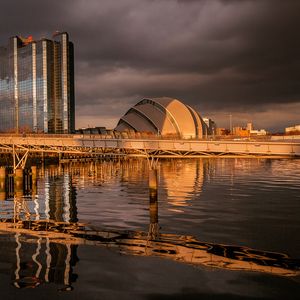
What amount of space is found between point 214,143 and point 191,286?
27.8 meters

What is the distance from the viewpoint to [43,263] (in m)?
21.7

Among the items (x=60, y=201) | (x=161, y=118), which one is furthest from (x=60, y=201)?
(x=161, y=118)

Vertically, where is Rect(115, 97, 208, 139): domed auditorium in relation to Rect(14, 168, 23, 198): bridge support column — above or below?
above

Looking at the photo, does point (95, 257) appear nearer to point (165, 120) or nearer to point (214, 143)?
point (214, 143)

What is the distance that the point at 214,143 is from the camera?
44.9 metres

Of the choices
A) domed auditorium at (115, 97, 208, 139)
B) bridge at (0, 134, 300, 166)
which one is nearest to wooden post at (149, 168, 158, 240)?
bridge at (0, 134, 300, 166)

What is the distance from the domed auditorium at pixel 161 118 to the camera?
175375mm

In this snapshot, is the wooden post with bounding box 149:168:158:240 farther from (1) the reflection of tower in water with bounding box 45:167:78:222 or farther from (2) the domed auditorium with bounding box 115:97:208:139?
(2) the domed auditorium with bounding box 115:97:208:139

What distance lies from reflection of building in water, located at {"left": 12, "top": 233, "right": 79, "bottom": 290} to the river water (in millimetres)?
52

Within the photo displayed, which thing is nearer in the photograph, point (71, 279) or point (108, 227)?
point (71, 279)

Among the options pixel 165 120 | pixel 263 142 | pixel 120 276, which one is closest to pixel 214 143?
pixel 263 142

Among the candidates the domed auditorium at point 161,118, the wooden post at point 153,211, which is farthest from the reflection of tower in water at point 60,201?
the domed auditorium at point 161,118

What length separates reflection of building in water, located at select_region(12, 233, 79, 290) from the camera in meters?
19.3

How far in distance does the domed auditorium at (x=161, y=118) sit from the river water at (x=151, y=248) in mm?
129061
